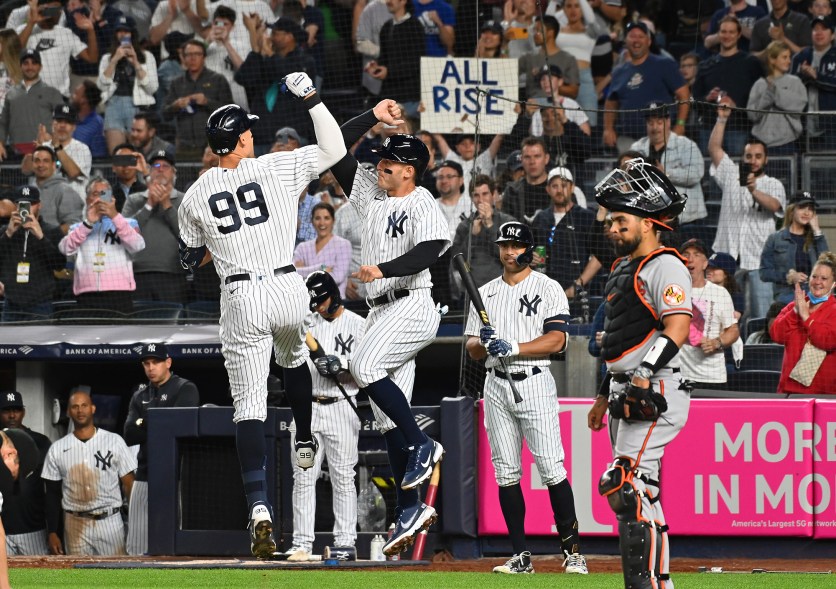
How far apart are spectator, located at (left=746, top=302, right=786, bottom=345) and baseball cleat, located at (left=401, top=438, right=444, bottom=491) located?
16.9 feet

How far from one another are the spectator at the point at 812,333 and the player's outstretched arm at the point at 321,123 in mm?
4916

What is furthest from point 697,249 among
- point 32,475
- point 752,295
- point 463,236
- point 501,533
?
point 32,475

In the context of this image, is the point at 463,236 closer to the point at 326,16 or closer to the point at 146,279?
the point at 146,279

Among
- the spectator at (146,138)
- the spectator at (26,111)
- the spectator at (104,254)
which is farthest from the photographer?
the spectator at (26,111)

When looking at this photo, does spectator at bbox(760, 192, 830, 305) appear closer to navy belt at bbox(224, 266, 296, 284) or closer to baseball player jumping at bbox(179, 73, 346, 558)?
baseball player jumping at bbox(179, 73, 346, 558)

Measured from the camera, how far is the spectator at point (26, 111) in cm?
1506

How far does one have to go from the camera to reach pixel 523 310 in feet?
31.4

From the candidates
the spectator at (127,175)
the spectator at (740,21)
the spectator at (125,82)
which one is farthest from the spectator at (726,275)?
the spectator at (125,82)

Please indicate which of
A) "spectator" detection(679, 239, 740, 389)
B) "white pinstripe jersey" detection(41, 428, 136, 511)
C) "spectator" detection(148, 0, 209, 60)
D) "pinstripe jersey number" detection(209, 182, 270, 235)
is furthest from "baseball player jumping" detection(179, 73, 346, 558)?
"spectator" detection(148, 0, 209, 60)

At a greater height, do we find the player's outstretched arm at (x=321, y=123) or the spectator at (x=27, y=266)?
the player's outstretched arm at (x=321, y=123)

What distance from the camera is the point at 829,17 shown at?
1404cm

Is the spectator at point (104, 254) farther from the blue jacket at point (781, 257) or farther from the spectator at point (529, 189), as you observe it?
the blue jacket at point (781, 257)

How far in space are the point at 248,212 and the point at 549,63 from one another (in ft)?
25.6

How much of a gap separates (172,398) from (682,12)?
8053mm
